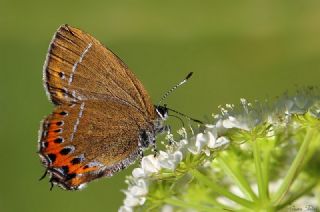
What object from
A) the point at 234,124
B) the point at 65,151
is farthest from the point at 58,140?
the point at 234,124

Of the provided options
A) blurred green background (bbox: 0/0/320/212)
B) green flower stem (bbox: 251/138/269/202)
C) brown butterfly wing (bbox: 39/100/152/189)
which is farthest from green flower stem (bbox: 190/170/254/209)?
blurred green background (bbox: 0/0/320/212)

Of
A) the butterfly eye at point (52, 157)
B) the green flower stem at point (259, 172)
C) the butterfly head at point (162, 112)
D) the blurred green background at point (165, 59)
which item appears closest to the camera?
the green flower stem at point (259, 172)

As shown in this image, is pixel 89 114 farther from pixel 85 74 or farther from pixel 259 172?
pixel 259 172

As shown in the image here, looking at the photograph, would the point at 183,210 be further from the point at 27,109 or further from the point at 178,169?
the point at 27,109

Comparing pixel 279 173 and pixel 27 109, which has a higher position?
pixel 27 109

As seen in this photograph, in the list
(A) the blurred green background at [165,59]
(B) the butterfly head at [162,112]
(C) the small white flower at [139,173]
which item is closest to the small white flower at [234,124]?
(C) the small white flower at [139,173]

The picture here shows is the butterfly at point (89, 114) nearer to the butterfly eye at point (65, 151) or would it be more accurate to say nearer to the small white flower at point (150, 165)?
the butterfly eye at point (65, 151)

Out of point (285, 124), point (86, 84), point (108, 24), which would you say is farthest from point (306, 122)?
point (108, 24)
